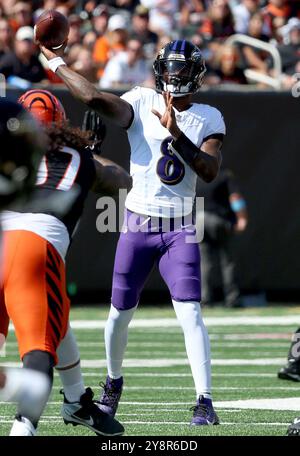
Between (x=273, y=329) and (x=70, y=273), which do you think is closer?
(x=273, y=329)

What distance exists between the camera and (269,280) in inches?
572

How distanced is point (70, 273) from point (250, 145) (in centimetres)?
254

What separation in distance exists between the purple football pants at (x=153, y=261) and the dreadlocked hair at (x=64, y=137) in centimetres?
130

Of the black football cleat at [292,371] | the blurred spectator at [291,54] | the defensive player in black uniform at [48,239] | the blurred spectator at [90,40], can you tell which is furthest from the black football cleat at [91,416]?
the blurred spectator at [291,54]

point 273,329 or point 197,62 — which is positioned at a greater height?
point 197,62

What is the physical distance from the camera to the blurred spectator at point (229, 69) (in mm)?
14960

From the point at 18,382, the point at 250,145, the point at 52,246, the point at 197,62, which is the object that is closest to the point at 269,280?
the point at 250,145

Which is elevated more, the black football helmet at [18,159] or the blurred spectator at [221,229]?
the black football helmet at [18,159]

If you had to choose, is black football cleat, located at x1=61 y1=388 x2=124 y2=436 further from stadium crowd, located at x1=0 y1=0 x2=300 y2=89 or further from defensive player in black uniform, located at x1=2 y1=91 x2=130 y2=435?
stadium crowd, located at x1=0 y1=0 x2=300 y2=89

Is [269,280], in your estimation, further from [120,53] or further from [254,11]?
[254,11]

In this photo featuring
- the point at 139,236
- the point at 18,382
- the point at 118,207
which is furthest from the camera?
the point at 118,207

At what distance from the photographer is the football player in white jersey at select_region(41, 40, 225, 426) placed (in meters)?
6.45

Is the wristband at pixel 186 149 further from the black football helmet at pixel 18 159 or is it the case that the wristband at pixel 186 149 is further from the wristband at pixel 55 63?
the black football helmet at pixel 18 159

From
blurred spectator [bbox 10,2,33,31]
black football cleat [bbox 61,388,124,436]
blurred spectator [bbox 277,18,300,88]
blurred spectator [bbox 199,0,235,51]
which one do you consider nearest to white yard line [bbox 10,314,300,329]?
A: blurred spectator [bbox 277,18,300,88]
